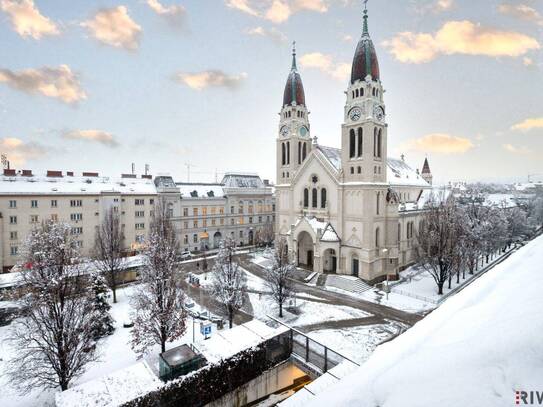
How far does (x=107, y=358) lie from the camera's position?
63.6 feet

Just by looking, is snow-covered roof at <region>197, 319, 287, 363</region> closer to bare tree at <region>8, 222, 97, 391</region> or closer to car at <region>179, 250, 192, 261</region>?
bare tree at <region>8, 222, 97, 391</region>

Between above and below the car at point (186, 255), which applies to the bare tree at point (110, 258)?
above

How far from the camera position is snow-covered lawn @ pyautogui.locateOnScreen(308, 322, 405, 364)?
20.0m

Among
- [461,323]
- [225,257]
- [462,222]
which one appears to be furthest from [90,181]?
[462,222]

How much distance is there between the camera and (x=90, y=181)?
45.7 m

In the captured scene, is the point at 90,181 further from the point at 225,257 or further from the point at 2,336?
the point at 225,257

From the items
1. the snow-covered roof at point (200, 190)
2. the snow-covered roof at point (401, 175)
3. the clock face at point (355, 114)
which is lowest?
the snow-covered roof at point (200, 190)

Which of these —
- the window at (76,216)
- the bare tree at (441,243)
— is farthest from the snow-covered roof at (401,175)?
the window at (76,216)

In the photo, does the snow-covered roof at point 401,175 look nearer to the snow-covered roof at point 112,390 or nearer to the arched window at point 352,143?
the arched window at point 352,143

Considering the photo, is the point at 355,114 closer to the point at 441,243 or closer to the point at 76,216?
the point at 441,243

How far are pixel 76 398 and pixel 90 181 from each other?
42.0 meters

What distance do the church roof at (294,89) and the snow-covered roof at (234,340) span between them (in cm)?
3661

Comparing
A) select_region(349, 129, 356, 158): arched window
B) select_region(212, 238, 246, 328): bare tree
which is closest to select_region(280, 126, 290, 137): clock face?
select_region(349, 129, 356, 158): arched window

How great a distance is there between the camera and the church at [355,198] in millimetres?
34812
